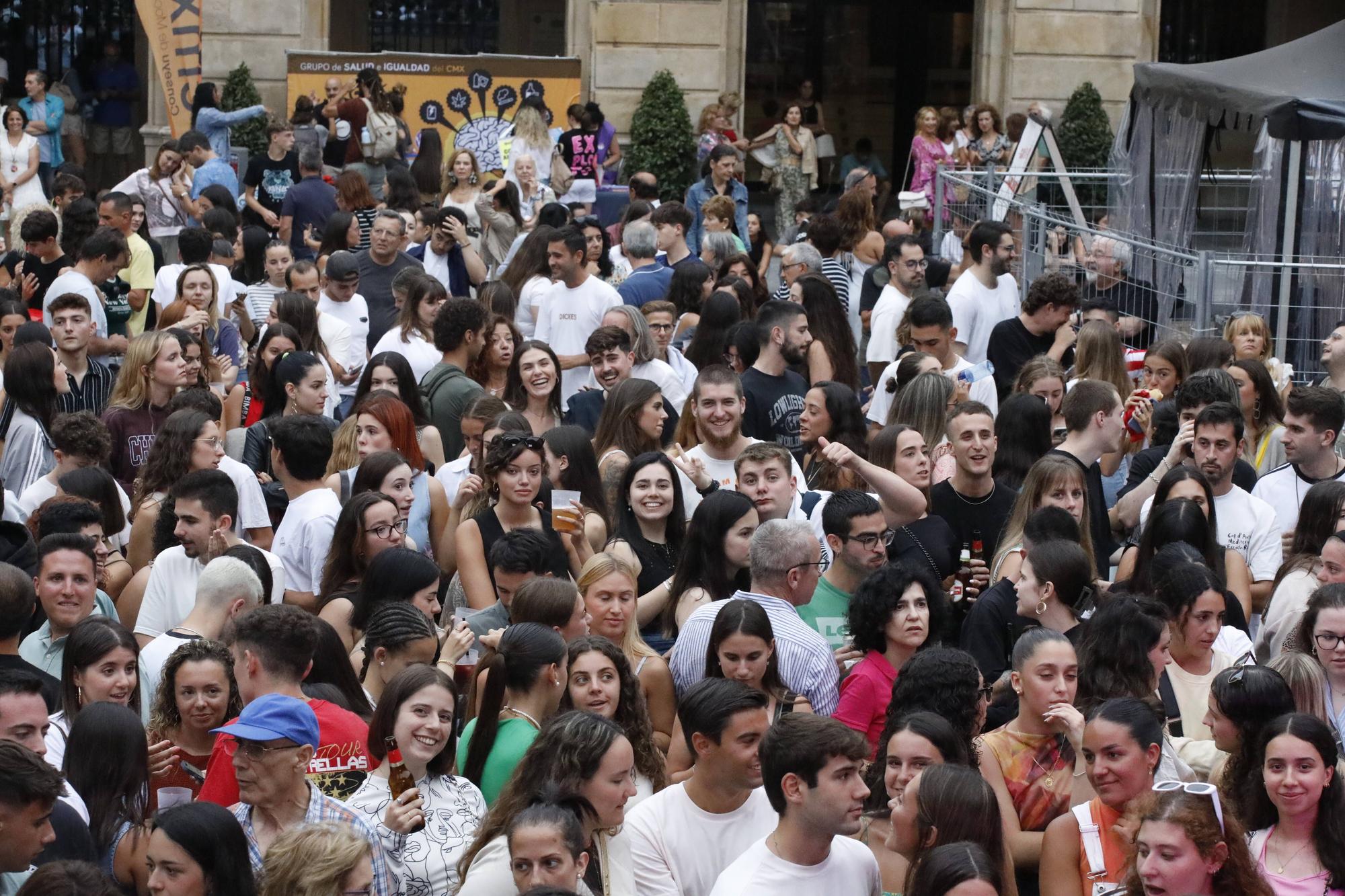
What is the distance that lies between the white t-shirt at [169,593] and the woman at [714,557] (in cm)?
151

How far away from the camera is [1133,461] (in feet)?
26.9

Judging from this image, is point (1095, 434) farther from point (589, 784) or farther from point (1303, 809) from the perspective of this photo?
point (589, 784)

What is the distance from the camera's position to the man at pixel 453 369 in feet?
29.6

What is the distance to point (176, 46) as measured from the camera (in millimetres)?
19453

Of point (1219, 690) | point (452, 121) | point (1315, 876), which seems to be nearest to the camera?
point (1315, 876)

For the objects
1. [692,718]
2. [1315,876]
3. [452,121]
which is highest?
[452,121]

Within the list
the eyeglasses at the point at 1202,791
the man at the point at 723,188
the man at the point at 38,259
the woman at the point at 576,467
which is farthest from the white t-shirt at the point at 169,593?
the man at the point at 723,188

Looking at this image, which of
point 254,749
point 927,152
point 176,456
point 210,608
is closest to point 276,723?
point 254,749

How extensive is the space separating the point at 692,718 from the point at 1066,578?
166cm

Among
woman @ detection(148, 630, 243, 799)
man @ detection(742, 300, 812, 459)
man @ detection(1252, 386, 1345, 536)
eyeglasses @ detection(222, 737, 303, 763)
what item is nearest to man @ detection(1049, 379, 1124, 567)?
man @ detection(1252, 386, 1345, 536)

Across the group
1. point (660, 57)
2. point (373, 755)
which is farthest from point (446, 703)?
point (660, 57)

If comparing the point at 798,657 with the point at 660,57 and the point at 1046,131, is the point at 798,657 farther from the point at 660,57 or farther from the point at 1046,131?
the point at 660,57

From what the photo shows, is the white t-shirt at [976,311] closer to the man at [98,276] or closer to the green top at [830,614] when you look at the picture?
the green top at [830,614]

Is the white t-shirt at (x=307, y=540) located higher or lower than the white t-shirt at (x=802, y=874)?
higher
